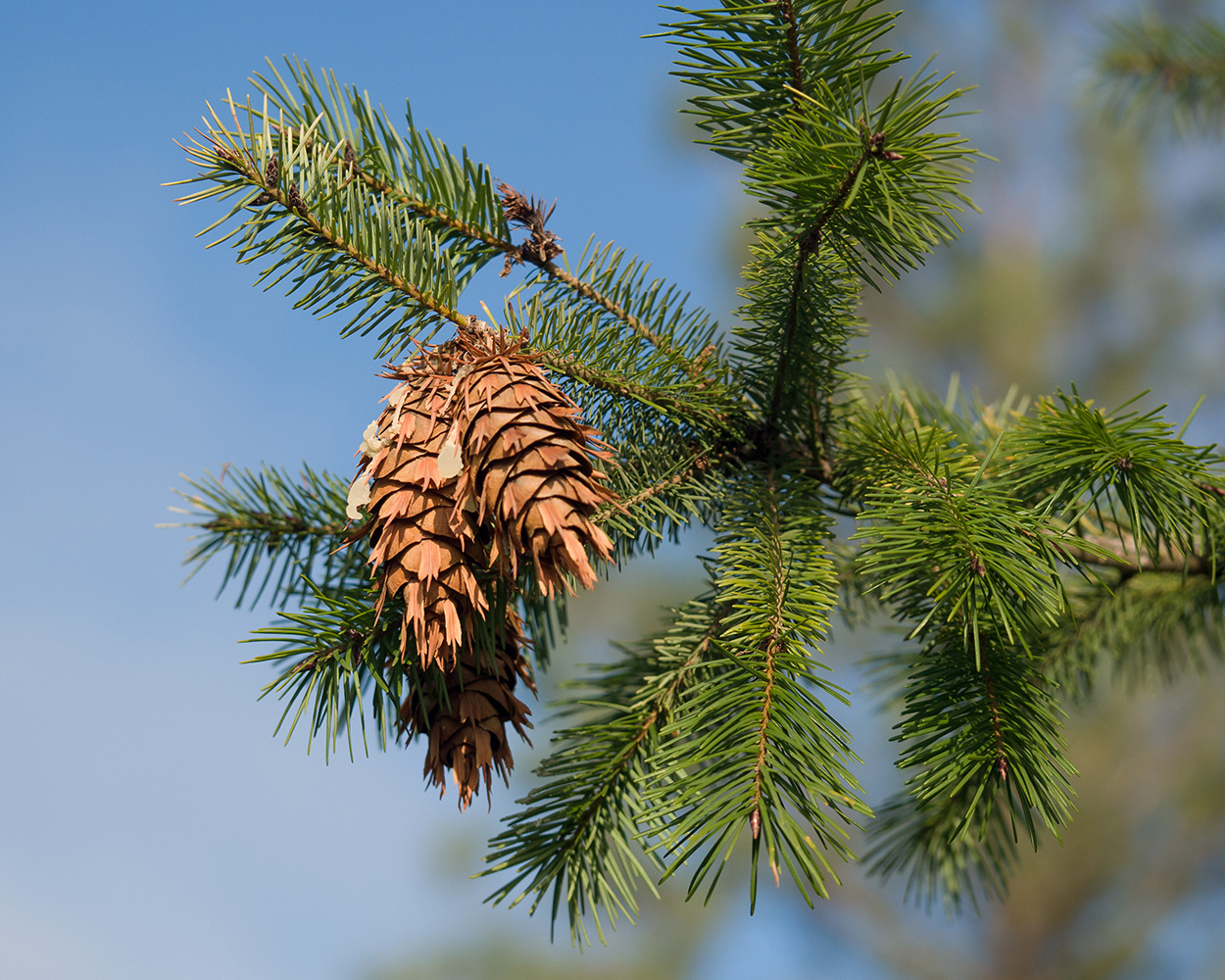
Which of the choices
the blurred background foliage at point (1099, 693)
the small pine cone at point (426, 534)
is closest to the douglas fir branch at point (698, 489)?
the small pine cone at point (426, 534)

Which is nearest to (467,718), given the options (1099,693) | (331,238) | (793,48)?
(331,238)

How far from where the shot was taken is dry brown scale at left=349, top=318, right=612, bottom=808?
488mm

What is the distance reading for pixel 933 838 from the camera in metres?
0.83

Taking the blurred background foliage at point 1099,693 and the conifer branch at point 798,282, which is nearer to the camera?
the conifer branch at point 798,282

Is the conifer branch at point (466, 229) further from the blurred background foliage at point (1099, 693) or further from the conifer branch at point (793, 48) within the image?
the blurred background foliage at point (1099, 693)

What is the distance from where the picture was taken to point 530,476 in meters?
0.48

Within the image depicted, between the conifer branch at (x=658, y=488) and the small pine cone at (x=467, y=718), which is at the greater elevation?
the conifer branch at (x=658, y=488)

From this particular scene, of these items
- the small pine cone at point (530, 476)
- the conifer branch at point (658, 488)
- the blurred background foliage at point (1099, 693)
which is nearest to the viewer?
the small pine cone at point (530, 476)

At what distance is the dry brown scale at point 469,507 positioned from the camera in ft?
1.60

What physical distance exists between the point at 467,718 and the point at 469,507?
5.4 inches

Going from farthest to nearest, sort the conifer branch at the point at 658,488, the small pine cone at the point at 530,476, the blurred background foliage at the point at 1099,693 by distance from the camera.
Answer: the blurred background foliage at the point at 1099,693, the conifer branch at the point at 658,488, the small pine cone at the point at 530,476

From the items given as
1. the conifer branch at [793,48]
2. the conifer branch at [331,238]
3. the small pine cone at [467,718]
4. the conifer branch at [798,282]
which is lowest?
the small pine cone at [467,718]

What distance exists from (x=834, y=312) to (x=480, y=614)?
35cm

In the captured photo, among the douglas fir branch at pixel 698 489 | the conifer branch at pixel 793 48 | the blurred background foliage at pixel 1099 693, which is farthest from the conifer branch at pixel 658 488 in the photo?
the blurred background foliage at pixel 1099 693
